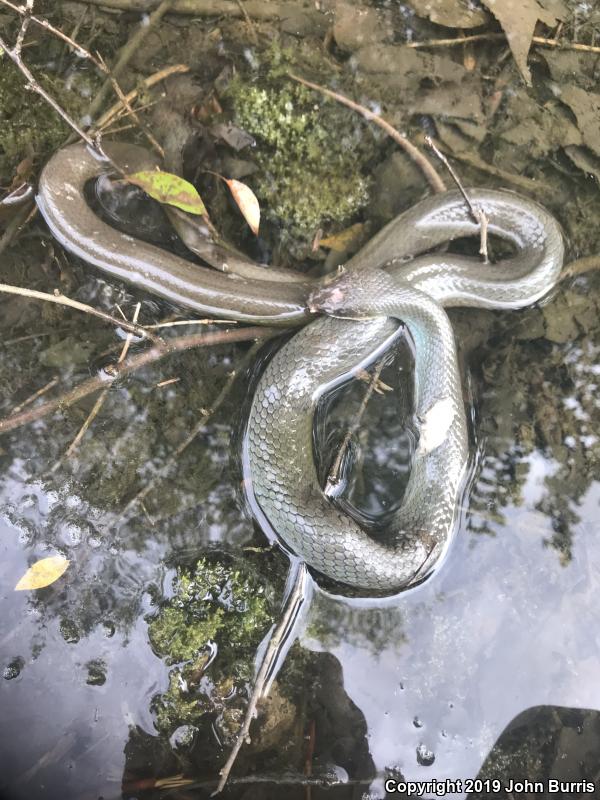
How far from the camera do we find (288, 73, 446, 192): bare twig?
13.2 feet

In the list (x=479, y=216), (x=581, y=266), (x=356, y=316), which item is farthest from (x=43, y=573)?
(x=581, y=266)

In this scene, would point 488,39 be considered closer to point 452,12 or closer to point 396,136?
point 452,12

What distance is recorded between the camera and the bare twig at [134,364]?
11.9 ft

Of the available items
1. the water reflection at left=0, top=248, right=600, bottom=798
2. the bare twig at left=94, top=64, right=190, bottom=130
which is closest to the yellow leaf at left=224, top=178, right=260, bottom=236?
the bare twig at left=94, top=64, right=190, bottom=130

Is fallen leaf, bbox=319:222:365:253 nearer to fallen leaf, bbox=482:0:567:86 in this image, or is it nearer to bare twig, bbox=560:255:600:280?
bare twig, bbox=560:255:600:280

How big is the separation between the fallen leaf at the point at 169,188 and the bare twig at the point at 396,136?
3.89ft

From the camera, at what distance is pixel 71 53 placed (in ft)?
13.3

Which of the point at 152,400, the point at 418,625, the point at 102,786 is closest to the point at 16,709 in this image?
the point at 102,786

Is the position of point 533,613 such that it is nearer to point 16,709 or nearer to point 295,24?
point 16,709

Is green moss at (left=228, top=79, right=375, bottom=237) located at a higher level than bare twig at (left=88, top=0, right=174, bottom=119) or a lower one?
lower

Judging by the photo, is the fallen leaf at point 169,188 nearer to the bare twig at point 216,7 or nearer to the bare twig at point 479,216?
the bare twig at point 216,7

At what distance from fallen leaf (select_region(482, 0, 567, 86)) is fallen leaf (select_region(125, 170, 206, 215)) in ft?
8.09

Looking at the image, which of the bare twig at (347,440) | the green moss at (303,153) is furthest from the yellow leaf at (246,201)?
the bare twig at (347,440)

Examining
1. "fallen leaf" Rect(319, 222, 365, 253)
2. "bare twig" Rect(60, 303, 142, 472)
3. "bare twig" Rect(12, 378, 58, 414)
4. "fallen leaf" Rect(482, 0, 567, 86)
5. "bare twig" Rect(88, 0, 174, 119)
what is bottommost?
"bare twig" Rect(60, 303, 142, 472)
